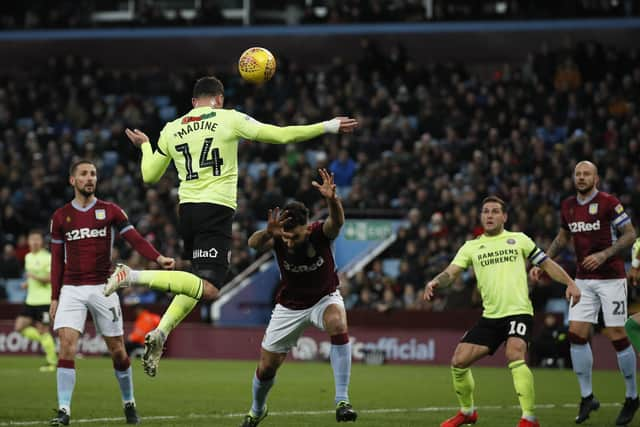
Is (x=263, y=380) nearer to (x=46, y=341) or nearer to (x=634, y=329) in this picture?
Result: (x=634, y=329)

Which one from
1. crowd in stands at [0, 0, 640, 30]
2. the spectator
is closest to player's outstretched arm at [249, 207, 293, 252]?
the spectator

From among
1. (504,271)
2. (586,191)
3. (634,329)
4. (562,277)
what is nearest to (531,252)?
(504,271)

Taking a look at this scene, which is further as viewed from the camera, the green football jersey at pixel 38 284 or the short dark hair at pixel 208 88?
the green football jersey at pixel 38 284

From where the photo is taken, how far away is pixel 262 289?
1054 inches

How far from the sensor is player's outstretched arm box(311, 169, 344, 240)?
1003 centimetres

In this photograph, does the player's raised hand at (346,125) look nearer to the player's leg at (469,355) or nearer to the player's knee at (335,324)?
the player's knee at (335,324)

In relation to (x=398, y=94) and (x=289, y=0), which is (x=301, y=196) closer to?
(x=398, y=94)

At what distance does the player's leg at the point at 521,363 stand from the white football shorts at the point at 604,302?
2120mm

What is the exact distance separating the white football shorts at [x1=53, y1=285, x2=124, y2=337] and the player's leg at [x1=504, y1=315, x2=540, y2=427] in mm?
3927

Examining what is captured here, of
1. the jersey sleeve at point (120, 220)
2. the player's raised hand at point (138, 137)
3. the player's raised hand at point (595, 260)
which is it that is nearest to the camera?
the player's raised hand at point (138, 137)

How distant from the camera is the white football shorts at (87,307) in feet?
39.1

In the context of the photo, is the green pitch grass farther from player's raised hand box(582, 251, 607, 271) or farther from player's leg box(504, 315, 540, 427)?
player's raised hand box(582, 251, 607, 271)

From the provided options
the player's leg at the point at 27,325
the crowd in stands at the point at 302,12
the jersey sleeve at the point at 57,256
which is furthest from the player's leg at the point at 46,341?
the crowd in stands at the point at 302,12

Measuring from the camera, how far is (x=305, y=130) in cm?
1041
